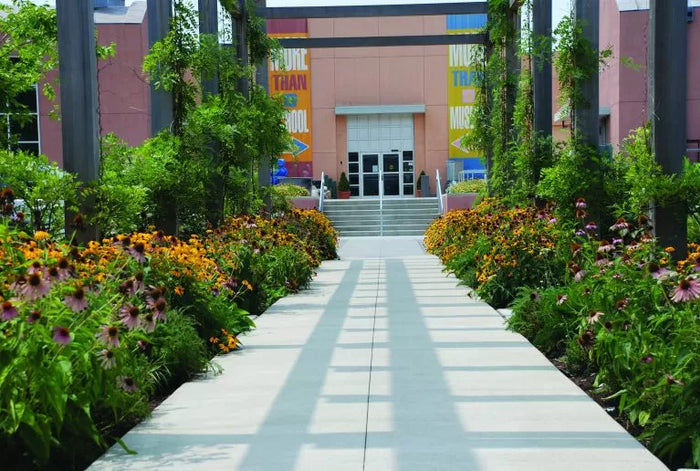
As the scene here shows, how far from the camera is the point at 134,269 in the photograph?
19.1 feet

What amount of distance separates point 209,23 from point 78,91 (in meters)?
5.45

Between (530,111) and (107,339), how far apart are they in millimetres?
10411

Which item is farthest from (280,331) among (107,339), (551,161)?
(551,161)

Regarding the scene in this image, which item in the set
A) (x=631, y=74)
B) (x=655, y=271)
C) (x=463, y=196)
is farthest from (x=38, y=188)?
(x=631, y=74)

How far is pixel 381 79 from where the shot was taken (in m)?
36.5

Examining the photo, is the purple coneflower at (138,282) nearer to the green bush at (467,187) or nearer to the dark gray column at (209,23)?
the dark gray column at (209,23)

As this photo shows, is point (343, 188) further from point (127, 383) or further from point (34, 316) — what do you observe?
point (34, 316)

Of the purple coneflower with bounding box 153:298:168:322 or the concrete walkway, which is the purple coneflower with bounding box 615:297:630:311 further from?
the purple coneflower with bounding box 153:298:168:322

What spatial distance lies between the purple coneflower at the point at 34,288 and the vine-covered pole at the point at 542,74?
9.73m

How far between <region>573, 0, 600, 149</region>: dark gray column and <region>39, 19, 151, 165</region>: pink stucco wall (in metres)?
17.5

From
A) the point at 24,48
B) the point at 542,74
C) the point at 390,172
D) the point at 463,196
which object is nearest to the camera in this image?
the point at 542,74

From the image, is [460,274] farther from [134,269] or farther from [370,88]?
[370,88]

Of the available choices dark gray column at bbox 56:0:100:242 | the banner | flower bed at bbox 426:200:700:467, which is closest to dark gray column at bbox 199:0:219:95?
dark gray column at bbox 56:0:100:242

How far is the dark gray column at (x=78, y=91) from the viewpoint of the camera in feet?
26.4
